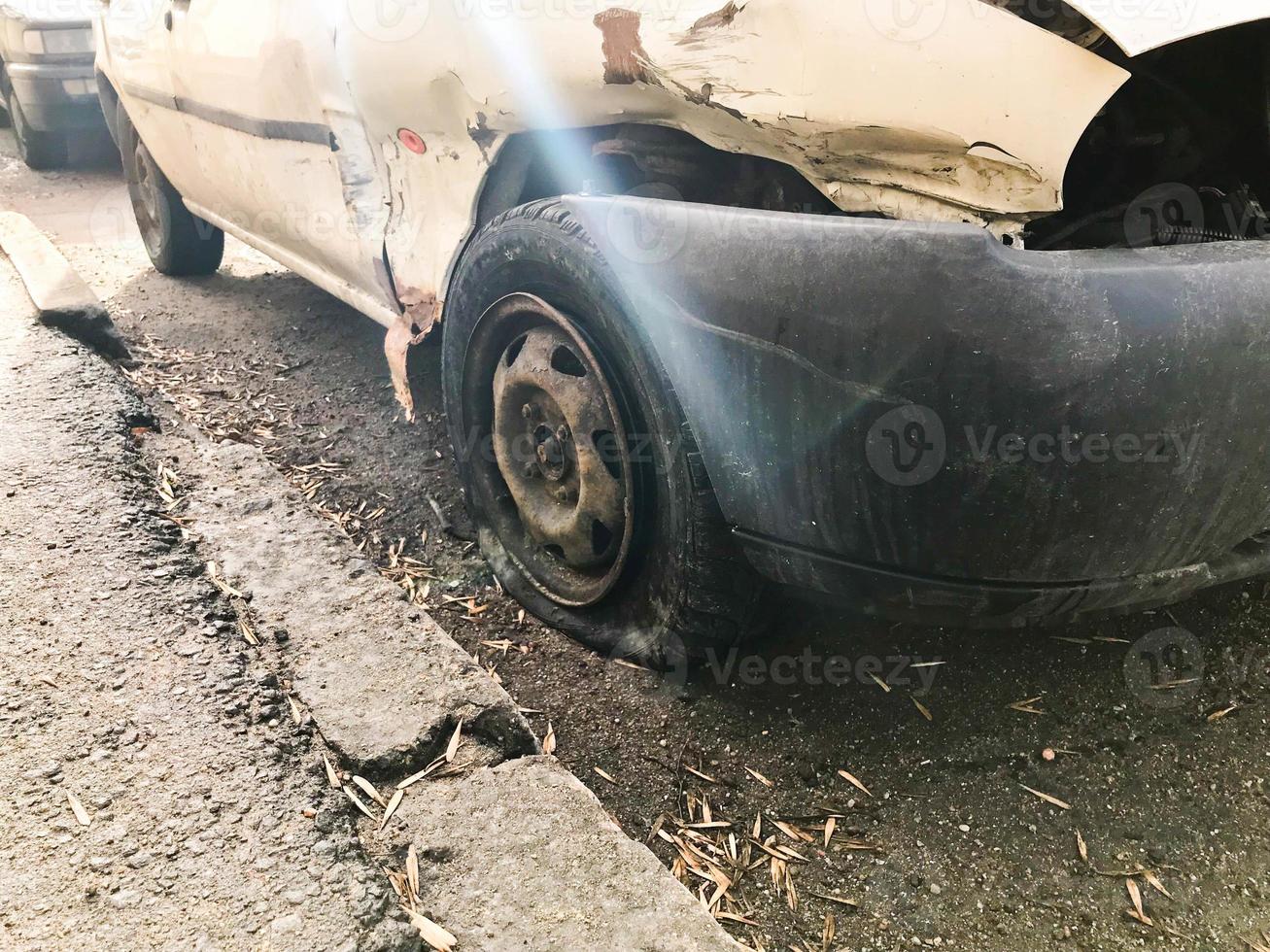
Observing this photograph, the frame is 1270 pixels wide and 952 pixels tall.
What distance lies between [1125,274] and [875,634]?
110cm

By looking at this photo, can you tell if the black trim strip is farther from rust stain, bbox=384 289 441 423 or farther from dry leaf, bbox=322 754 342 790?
dry leaf, bbox=322 754 342 790

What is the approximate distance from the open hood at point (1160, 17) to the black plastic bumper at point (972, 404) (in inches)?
10.6

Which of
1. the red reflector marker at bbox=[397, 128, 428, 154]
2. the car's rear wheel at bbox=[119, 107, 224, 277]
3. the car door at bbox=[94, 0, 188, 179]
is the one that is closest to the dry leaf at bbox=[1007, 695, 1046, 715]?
the red reflector marker at bbox=[397, 128, 428, 154]

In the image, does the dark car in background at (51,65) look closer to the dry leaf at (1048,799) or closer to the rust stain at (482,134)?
the rust stain at (482,134)

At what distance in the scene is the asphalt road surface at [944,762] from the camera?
1.50 metres

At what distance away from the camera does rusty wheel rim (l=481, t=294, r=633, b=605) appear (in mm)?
1877

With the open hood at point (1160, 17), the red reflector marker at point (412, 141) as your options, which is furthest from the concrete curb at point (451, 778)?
the open hood at point (1160, 17)

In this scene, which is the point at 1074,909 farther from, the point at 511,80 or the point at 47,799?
the point at 511,80

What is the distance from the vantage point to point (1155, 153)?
56.0 inches

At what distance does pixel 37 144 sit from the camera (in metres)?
7.78

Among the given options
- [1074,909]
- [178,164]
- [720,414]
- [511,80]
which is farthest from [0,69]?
[1074,909]

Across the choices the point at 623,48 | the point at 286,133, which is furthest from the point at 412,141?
the point at 623,48

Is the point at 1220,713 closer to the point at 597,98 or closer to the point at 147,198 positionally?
the point at 597,98

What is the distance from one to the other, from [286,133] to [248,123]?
33 centimetres
